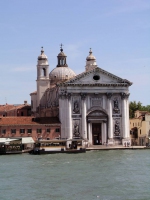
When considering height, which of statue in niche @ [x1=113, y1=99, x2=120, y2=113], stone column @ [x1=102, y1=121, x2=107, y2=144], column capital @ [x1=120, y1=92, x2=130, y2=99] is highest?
column capital @ [x1=120, y1=92, x2=130, y2=99]

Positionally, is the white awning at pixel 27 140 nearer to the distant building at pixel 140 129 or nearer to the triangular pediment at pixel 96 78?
the triangular pediment at pixel 96 78

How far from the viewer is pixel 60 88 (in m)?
68.6

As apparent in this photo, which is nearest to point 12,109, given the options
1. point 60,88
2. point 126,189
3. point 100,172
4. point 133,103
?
point 133,103

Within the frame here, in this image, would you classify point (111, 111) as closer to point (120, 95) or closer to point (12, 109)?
point (120, 95)

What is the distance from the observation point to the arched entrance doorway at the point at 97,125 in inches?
2729

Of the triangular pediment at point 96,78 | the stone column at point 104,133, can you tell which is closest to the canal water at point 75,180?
the triangular pediment at point 96,78

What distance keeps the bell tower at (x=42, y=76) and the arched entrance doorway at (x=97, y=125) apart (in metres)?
11.2

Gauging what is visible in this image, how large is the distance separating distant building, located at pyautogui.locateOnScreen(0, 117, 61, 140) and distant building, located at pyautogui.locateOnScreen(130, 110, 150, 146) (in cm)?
1055

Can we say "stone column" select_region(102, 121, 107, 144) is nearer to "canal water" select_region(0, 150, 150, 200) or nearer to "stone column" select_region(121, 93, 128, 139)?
"stone column" select_region(121, 93, 128, 139)

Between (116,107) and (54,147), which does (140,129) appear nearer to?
(116,107)

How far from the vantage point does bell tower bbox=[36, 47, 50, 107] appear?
77.6m

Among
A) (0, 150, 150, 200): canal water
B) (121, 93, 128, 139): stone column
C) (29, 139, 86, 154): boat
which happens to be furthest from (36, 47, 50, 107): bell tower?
(0, 150, 150, 200): canal water

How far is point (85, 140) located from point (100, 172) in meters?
31.4

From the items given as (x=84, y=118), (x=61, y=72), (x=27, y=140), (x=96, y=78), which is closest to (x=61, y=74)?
(x=61, y=72)
